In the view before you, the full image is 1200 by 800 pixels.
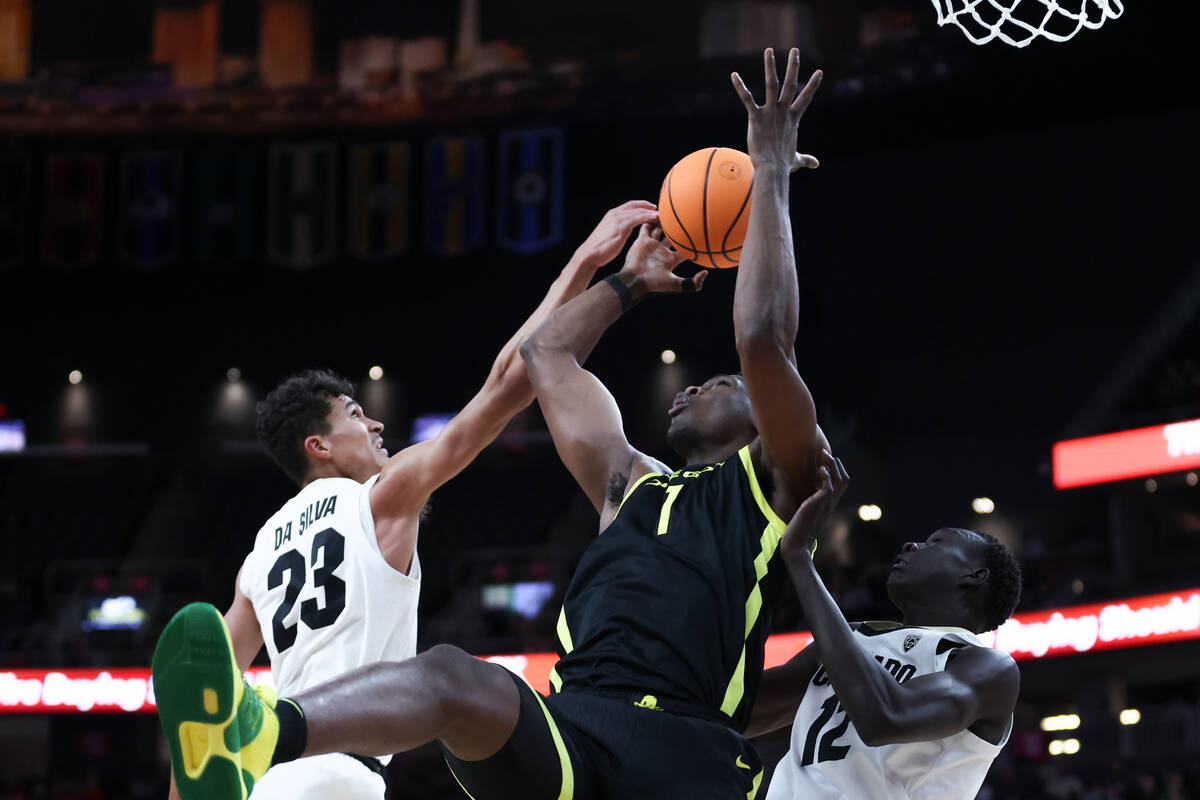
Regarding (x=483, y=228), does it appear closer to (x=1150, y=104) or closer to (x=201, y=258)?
(x=201, y=258)

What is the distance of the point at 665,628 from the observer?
11.1 ft

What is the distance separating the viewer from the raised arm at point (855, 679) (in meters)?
3.49

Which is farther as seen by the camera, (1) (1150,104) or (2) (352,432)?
(1) (1150,104)

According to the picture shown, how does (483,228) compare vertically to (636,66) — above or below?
below

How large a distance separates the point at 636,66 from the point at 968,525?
9075 millimetres

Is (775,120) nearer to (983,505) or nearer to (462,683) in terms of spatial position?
(462,683)

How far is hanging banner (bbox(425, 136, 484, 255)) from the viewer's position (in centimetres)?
2189

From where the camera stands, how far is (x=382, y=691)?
2.80 metres

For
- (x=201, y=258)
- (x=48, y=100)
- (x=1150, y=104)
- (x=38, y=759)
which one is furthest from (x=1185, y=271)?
(x=38, y=759)

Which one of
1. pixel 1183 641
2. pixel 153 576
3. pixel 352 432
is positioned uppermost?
pixel 352 432

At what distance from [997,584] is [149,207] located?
21029 mm

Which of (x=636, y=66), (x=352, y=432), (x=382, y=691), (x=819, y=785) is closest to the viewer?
(x=382, y=691)

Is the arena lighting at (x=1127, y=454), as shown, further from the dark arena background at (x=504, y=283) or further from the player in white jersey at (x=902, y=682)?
the player in white jersey at (x=902, y=682)

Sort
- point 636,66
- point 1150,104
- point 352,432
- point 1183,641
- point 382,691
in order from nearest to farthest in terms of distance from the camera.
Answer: point 382,691 < point 352,432 < point 1183,641 < point 636,66 < point 1150,104
